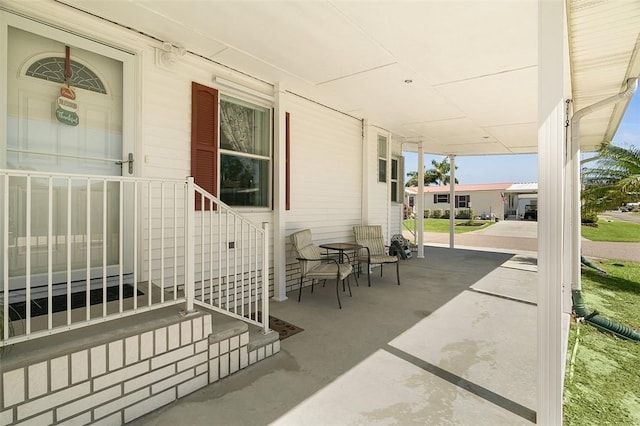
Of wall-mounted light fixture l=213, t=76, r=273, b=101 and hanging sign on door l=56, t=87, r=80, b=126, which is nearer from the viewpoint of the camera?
hanging sign on door l=56, t=87, r=80, b=126

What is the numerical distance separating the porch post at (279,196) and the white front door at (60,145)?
1.79 meters

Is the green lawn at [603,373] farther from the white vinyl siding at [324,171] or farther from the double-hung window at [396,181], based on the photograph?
the double-hung window at [396,181]

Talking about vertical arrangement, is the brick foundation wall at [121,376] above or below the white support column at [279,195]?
below

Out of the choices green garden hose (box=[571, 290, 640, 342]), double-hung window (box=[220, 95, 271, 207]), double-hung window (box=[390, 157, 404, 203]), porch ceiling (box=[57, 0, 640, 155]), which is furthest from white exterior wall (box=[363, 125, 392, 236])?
green garden hose (box=[571, 290, 640, 342])

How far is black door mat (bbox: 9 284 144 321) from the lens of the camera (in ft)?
7.63

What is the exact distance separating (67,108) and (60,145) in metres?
0.32

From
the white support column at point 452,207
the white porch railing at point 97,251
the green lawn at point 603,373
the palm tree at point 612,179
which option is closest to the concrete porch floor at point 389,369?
the green lawn at point 603,373

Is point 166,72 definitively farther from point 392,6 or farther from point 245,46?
point 392,6

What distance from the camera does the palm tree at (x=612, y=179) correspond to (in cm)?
709

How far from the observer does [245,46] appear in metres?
3.32

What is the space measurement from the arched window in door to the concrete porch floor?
8.85 ft

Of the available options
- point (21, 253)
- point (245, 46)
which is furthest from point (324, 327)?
point (245, 46)

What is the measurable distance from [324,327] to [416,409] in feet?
4.80

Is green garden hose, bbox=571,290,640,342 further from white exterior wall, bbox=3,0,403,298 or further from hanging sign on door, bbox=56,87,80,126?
hanging sign on door, bbox=56,87,80,126
